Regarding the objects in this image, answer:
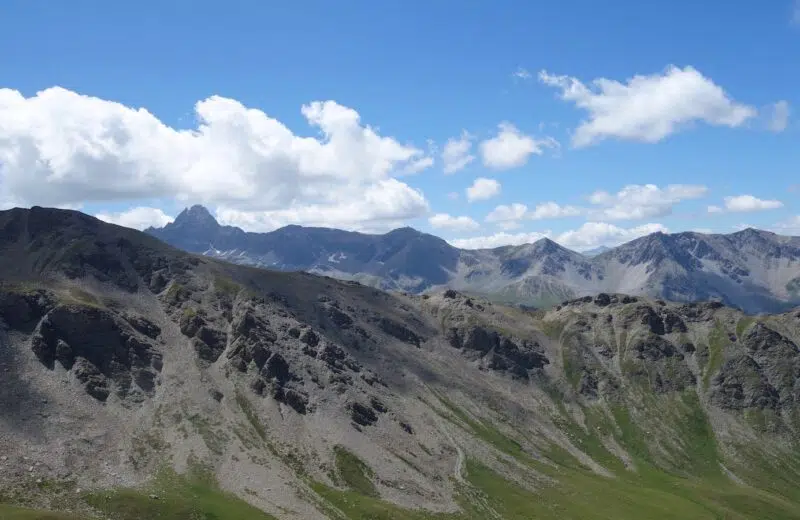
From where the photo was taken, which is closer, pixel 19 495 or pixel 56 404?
pixel 19 495

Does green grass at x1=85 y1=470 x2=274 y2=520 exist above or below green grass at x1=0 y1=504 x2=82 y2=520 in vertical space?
below

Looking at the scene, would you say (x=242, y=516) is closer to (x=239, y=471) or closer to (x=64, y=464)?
(x=239, y=471)

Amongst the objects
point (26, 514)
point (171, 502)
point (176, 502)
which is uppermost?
point (26, 514)

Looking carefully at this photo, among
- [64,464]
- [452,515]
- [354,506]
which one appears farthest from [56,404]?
[452,515]

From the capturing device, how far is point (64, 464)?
174 metres

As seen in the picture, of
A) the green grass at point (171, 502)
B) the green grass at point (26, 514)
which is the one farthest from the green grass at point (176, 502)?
the green grass at point (26, 514)

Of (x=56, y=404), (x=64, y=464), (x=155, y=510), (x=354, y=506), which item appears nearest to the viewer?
(x=155, y=510)

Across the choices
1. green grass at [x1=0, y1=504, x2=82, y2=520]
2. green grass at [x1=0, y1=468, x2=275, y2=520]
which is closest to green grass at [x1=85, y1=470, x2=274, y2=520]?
green grass at [x1=0, y1=468, x2=275, y2=520]

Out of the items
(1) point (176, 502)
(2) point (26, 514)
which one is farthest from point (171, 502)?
(2) point (26, 514)

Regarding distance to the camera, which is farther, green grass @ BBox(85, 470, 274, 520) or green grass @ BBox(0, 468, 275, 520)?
green grass @ BBox(85, 470, 274, 520)

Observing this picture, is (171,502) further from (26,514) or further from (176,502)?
(26,514)

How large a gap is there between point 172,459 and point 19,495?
4693cm

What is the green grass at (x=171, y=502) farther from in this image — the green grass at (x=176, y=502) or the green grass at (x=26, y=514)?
the green grass at (x=26, y=514)

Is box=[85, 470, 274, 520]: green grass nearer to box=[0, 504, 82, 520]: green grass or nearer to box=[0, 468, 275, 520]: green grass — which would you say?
box=[0, 468, 275, 520]: green grass
